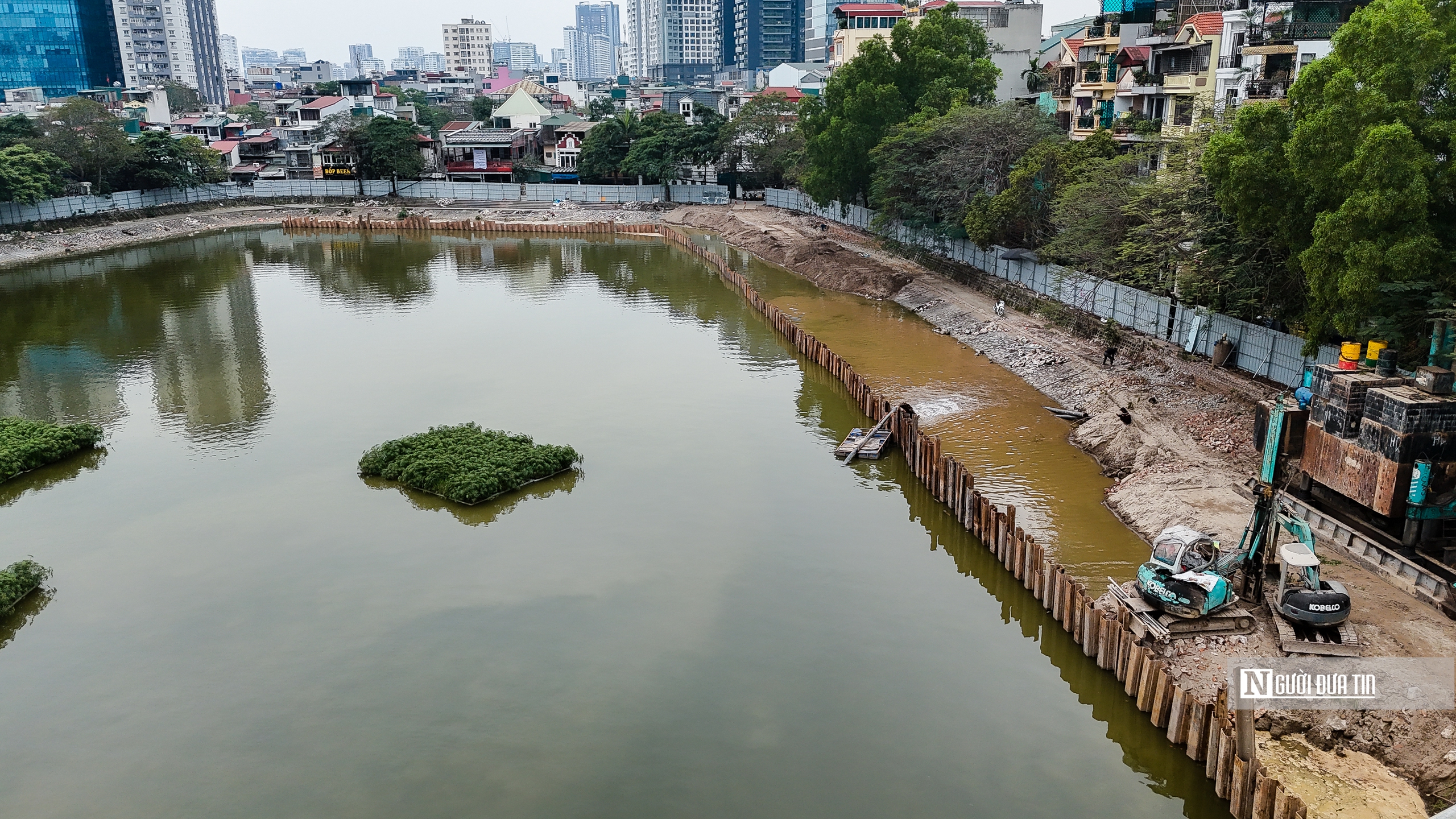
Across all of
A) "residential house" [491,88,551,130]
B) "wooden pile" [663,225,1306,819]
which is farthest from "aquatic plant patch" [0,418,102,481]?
"residential house" [491,88,551,130]

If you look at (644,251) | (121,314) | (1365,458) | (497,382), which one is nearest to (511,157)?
(644,251)

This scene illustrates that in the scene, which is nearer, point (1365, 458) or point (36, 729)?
point (36, 729)

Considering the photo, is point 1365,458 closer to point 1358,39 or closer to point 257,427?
point 1358,39

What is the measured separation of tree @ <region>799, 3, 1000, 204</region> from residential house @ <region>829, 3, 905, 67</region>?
44.8 metres

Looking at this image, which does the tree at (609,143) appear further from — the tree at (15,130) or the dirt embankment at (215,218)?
the tree at (15,130)

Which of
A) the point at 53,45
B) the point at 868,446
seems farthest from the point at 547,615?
the point at 53,45

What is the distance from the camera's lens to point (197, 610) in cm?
2619

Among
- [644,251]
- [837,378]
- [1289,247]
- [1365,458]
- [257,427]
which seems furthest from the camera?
[644,251]

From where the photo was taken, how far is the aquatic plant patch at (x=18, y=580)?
26109mm

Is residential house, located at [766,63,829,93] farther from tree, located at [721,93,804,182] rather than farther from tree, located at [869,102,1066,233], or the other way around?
tree, located at [869,102,1066,233]

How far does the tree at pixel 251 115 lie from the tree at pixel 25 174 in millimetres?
74201

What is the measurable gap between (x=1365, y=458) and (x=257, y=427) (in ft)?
123

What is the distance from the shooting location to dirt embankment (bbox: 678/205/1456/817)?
18.6 meters

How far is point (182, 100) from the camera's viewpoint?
177875 millimetres
